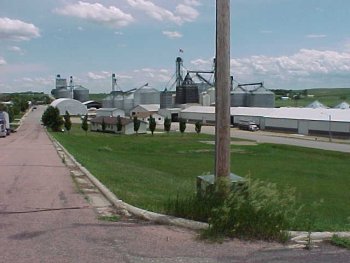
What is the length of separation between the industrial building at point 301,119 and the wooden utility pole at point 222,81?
A: 80.7 m

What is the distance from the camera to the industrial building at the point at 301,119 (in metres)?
86.2

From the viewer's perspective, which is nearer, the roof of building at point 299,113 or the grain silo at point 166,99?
the roof of building at point 299,113

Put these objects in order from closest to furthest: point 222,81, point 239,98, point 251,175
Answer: point 222,81 < point 251,175 < point 239,98

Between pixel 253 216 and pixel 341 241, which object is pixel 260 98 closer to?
pixel 253 216

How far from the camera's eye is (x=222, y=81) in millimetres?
7789

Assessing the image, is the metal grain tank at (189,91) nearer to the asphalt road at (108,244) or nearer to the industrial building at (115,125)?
the industrial building at (115,125)

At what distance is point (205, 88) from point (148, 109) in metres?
19.7

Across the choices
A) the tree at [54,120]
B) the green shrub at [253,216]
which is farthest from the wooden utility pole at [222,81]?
the tree at [54,120]

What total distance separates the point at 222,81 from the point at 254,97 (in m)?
133

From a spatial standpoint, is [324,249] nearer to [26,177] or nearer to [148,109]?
[26,177]

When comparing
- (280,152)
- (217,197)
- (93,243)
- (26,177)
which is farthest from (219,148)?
(280,152)

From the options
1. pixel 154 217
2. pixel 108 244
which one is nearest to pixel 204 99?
pixel 154 217

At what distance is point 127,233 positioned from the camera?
705cm

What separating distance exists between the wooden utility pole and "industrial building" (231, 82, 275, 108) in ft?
428
